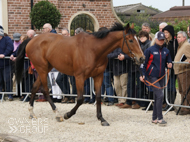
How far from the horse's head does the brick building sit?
35.7ft

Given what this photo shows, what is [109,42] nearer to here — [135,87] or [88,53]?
[88,53]

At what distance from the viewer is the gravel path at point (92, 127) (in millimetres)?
5887

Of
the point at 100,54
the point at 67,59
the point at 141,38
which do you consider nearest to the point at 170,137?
the point at 100,54

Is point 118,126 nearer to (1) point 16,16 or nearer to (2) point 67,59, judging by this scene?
(2) point 67,59

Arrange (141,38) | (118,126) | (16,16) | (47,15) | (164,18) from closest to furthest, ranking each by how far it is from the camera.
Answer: (118,126) < (141,38) < (47,15) < (16,16) < (164,18)

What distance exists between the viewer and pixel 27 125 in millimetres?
6867

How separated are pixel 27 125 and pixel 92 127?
1.36m

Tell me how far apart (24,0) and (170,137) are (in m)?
12.7

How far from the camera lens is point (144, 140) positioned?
576cm

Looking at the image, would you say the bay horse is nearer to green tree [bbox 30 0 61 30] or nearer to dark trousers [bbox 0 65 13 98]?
dark trousers [bbox 0 65 13 98]

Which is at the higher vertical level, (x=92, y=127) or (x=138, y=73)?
(x=138, y=73)

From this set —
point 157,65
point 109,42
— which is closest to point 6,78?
point 109,42

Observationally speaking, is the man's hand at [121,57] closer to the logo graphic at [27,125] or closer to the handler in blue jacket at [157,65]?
the handler in blue jacket at [157,65]

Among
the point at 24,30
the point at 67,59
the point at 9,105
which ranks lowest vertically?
the point at 9,105
